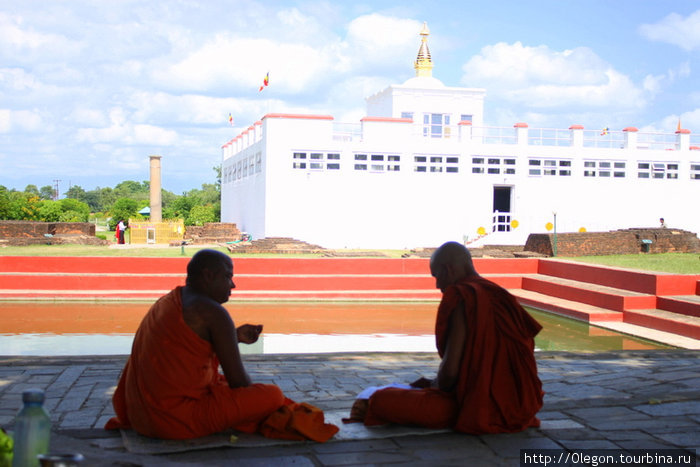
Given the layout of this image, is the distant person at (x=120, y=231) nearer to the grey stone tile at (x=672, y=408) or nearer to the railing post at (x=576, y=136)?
the railing post at (x=576, y=136)

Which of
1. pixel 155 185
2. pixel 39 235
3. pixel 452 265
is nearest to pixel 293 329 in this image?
pixel 452 265

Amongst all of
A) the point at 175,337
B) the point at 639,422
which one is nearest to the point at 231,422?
the point at 175,337

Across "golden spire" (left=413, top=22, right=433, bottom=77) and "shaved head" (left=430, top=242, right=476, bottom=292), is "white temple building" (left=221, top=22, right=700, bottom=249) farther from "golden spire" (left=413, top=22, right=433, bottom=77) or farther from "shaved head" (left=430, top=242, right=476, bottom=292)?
"shaved head" (left=430, top=242, right=476, bottom=292)

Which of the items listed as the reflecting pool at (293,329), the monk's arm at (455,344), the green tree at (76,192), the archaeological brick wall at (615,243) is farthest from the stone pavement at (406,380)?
the green tree at (76,192)

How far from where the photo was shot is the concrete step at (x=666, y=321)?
366 inches

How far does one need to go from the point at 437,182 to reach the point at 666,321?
47.6 ft

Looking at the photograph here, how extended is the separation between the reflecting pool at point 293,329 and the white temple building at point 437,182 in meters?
9.94

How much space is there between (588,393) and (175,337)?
2961 millimetres

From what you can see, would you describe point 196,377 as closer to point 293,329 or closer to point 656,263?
point 293,329

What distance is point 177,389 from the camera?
3.23 m

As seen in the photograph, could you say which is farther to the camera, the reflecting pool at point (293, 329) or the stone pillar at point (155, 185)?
the stone pillar at point (155, 185)

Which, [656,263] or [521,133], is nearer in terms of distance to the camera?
[656,263]

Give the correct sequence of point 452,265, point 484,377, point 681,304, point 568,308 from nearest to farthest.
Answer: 1. point 484,377
2. point 452,265
3. point 681,304
4. point 568,308

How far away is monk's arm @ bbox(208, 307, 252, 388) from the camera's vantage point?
3.27m
